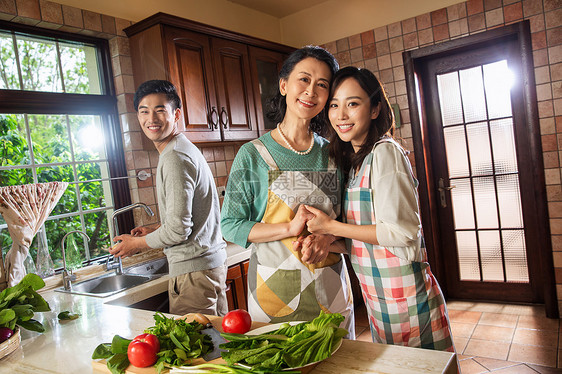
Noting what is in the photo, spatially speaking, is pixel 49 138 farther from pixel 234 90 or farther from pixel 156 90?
pixel 234 90

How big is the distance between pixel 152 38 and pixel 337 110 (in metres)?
1.65

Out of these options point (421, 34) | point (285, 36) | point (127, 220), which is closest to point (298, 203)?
→ point (127, 220)

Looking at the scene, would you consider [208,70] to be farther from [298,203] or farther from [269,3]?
[298,203]

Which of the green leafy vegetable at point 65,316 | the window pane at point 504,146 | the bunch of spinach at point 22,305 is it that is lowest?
the green leafy vegetable at point 65,316

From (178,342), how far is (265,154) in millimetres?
683

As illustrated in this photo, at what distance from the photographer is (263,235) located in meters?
1.42

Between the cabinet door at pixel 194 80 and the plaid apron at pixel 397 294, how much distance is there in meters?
1.64

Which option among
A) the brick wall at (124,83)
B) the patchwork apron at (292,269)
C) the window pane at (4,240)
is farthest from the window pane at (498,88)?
the window pane at (4,240)

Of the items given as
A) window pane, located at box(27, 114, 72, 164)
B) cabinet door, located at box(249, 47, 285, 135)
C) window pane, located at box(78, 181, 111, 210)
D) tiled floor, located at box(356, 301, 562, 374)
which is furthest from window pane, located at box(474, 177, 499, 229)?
window pane, located at box(27, 114, 72, 164)

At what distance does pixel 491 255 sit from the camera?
3463 mm

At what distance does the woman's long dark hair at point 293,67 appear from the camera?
58.0 inches

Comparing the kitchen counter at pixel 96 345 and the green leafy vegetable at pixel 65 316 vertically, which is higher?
the green leafy vegetable at pixel 65 316

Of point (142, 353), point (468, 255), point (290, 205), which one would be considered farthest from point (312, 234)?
point (468, 255)

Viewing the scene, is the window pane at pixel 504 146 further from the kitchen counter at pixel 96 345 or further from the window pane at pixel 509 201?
the kitchen counter at pixel 96 345
